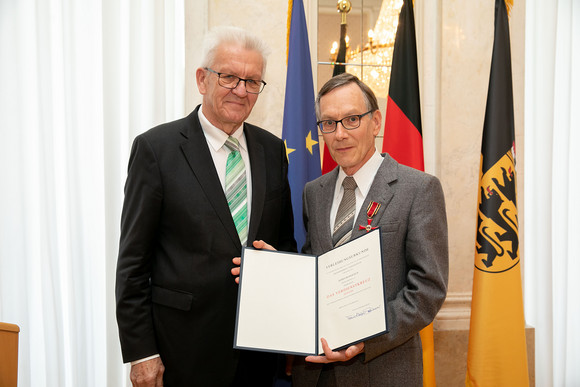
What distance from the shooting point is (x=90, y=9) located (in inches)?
119

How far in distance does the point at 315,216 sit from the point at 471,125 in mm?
1961

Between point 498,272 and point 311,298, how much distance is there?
1.44 metres

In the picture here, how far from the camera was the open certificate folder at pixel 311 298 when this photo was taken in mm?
1454

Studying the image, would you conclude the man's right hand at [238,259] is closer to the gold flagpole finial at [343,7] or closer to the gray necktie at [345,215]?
the gray necktie at [345,215]

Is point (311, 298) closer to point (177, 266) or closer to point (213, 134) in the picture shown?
point (177, 266)

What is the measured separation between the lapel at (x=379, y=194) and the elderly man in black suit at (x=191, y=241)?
43 centimetres

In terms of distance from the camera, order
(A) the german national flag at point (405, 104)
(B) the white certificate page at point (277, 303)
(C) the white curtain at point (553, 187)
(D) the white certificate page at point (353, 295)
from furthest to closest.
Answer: (C) the white curtain at point (553, 187) < (A) the german national flag at point (405, 104) < (B) the white certificate page at point (277, 303) < (D) the white certificate page at point (353, 295)

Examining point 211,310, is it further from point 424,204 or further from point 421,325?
point 424,204

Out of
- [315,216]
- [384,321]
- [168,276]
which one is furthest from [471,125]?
[168,276]

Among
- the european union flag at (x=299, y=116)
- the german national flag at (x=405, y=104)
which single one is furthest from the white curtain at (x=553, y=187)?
the european union flag at (x=299, y=116)

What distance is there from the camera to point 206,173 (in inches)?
69.9

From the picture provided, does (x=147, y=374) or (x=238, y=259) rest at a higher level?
(x=238, y=259)

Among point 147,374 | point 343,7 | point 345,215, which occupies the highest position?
point 343,7

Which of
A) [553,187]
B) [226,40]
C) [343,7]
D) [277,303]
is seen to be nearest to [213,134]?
[226,40]
